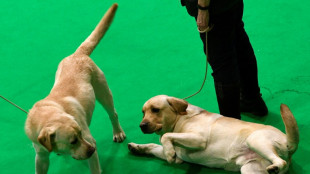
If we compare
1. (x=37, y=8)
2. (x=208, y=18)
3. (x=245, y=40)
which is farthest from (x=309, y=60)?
(x=37, y=8)

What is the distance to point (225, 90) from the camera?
140 inches

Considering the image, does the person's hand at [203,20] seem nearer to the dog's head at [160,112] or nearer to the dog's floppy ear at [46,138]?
the dog's head at [160,112]

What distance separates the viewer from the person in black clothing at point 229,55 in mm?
3195

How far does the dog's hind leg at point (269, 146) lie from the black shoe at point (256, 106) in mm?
734

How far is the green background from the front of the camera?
3859mm

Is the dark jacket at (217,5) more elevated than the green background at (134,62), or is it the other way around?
the dark jacket at (217,5)

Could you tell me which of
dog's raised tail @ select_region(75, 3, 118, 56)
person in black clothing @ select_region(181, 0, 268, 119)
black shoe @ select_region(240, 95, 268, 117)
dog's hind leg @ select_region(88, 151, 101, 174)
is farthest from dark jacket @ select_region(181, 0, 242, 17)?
dog's hind leg @ select_region(88, 151, 101, 174)

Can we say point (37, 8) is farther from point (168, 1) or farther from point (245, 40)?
A: point (245, 40)

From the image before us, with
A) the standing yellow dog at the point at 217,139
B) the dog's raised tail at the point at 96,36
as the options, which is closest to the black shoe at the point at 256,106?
the standing yellow dog at the point at 217,139

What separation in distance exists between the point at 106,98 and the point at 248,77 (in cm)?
122

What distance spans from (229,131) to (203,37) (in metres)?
0.72

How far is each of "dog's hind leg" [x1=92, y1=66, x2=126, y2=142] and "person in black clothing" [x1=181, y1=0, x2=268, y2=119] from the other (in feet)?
2.97

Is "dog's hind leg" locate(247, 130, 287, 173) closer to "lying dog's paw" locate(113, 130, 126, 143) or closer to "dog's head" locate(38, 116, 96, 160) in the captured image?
"dog's head" locate(38, 116, 96, 160)

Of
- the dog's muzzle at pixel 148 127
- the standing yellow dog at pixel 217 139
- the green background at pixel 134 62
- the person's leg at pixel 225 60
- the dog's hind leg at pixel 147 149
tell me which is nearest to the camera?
the standing yellow dog at pixel 217 139
